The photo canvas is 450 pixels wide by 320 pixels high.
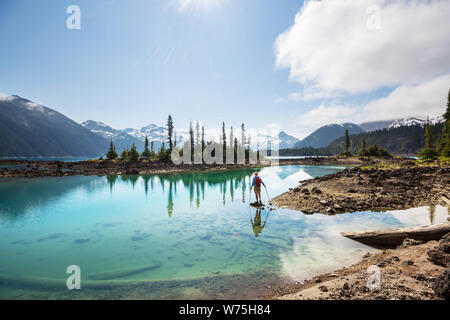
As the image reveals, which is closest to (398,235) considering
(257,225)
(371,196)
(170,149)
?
(257,225)

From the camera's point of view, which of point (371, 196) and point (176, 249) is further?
point (371, 196)

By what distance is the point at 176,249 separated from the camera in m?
10.4

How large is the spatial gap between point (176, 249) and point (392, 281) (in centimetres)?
861

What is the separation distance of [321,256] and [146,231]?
1023cm

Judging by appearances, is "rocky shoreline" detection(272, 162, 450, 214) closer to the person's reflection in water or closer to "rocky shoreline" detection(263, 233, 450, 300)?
the person's reflection in water

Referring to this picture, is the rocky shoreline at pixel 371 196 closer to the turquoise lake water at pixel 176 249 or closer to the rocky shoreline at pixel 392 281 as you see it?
the turquoise lake water at pixel 176 249

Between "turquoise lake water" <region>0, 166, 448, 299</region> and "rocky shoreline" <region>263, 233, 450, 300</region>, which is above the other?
"rocky shoreline" <region>263, 233, 450, 300</region>

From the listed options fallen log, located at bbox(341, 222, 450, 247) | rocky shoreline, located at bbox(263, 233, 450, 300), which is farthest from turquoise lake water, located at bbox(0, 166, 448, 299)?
rocky shoreline, located at bbox(263, 233, 450, 300)

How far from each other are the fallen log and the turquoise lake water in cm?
65

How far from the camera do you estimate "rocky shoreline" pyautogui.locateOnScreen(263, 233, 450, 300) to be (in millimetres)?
5059

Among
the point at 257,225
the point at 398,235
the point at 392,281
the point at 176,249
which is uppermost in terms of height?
the point at 392,281

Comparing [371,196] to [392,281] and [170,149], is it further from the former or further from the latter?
[170,149]
